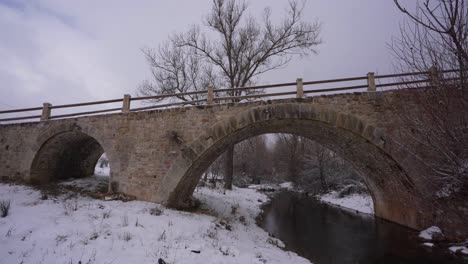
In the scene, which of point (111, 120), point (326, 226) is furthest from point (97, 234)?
point (326, 226)

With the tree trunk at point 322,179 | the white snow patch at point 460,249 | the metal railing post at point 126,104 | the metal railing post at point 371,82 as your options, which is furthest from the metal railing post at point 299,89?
the tree trunk at point 322,179

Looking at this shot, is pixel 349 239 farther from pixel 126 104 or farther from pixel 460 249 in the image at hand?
pixel 126 104

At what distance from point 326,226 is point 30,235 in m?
11.2

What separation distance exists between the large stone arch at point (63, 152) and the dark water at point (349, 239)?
937 centimetres

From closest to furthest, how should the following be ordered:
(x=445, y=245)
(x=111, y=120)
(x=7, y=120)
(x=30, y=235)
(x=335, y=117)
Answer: (x=30, y=235)
(x=445, y=245)
(x=335, y=117)
(x=111, y=120)
(x=7, y=120)

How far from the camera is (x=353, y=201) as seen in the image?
1681 cm

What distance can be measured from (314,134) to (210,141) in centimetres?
517

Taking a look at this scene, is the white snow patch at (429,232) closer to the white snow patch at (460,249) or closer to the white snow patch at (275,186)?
the white snow patch at (460,249)

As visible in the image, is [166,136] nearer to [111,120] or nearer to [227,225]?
[111,120]

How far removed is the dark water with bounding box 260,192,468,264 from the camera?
7.27 metres

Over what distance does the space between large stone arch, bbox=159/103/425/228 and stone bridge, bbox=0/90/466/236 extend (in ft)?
0.12

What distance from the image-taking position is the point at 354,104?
8.42m

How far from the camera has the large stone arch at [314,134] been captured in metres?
8.38

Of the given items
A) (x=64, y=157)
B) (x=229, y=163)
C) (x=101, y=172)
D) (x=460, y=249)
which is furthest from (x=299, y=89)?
Result: (x=101, y=172)
